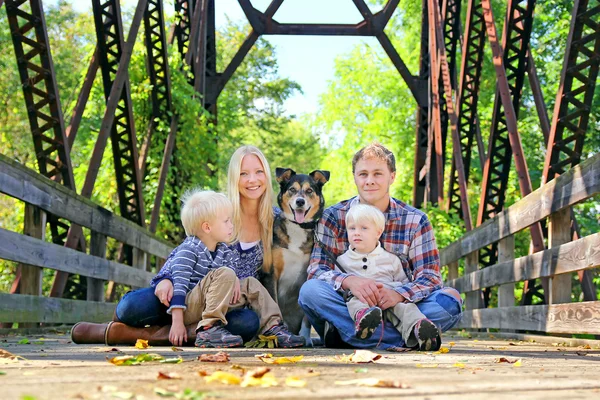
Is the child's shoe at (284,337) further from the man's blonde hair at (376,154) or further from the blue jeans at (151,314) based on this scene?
the man's blonde hair at (376,154)

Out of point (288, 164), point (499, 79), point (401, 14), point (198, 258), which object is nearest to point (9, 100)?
point (401, 14)

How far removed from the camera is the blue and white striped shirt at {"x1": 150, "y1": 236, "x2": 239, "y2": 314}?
16.6ft

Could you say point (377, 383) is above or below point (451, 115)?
below

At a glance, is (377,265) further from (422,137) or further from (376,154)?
(422,137)

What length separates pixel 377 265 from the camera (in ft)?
17.0

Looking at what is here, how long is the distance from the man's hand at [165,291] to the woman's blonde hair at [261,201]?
53 centimetres

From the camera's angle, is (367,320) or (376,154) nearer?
(367,320)

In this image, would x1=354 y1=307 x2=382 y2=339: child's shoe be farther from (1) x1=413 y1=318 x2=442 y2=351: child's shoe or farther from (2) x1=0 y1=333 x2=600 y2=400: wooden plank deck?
(2) x1=0 y1=333 x2=600 y2=400: wooden plank deck

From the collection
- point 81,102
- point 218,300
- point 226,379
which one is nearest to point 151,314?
point 218,300

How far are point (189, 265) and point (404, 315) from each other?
4.02 feet

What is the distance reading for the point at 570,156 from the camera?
24.2ft

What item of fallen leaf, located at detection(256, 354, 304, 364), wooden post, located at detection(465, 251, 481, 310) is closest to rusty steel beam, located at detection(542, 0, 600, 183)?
wooden post, located at detection(465, 251, 481, 310)

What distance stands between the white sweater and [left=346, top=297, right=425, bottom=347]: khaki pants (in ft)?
0.81

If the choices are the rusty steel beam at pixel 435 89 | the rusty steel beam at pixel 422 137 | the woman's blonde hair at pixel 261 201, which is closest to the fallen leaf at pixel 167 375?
the woman's blonde hair at pixel 261 201
